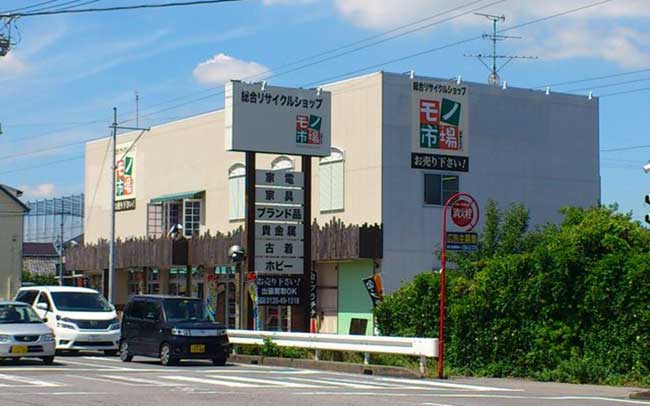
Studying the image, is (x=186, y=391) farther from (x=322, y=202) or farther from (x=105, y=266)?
(x=105, y=266)

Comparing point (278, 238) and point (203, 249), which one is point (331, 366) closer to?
point (278, 238)

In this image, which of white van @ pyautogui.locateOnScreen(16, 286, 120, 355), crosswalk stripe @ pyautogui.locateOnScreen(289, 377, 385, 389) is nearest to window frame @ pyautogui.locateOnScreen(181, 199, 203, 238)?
white van @ pyautogui.locateOnScreen(16, 286, 120, 355)

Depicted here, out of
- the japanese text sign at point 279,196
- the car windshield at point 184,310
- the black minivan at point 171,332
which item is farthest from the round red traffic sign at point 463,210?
the japanese text sign at point 279,196

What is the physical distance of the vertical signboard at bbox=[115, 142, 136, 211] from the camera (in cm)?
5797

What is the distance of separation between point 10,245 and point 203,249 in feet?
112

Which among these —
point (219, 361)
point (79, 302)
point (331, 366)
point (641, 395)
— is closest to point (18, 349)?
point (219, 361)

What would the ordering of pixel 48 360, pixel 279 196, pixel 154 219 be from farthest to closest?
pixel 154 219 < pixel 279 196 < pixel 48 360

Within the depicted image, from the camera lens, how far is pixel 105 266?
5769cm

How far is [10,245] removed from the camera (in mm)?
78688

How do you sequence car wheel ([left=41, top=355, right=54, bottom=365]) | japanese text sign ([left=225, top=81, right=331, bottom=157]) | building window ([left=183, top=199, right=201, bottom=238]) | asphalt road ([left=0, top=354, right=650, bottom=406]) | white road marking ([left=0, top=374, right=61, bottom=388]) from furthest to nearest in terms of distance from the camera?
1. building window ([left=183, top=199, right=201, bottom=238])
2. japanese text sign ([left=225, top=81, right=331, bottom=157])
3. car wheel ([left=41, top=355, right=54, bottom=365])
4. white road marking ([left=0, top=374, right=61, bottom=388])
5. asphalt road ([left=0, top=354, right=650, bottom=406])

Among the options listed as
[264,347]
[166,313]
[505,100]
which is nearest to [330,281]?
[505,100]

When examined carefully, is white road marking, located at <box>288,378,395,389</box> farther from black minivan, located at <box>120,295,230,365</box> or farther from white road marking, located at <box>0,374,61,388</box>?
white road marking, located at <box>0,374,61,388</box>

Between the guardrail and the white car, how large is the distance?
5749mm

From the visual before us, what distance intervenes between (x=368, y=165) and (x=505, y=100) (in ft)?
21.4
